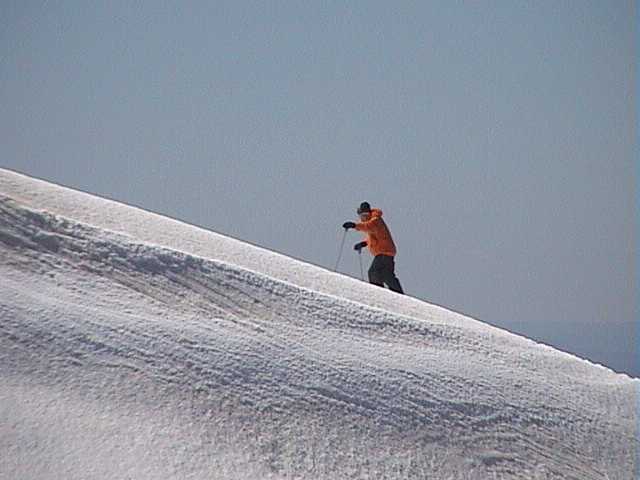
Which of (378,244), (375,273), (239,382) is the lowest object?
(239,382)

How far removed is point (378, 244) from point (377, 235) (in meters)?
0.10

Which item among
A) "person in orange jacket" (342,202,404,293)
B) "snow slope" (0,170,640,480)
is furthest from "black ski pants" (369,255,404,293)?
"snow slope" (0,170,640,480)

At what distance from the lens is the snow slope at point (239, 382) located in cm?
391

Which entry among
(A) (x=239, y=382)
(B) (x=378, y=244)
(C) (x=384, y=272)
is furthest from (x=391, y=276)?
(A) (x=239, y=382)

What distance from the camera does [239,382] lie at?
4457 millimetres

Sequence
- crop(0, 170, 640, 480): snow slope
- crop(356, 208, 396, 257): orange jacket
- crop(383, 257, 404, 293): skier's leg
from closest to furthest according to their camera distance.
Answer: crop(0, 170, 640, 480): snow slope, crop(383, 257, 404, 293): skier's leg, crop(356, 208, 396, 257): orange jacket

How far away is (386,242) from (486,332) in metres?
4.02

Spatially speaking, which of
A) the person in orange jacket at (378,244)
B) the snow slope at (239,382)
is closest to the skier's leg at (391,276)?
the person in orange jacket at (378,244)

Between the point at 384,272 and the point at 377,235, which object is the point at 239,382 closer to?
the point at 384,272

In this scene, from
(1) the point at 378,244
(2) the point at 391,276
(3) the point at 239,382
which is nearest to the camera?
(3) the point at 239,382

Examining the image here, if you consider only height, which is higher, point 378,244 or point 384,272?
point 378,244

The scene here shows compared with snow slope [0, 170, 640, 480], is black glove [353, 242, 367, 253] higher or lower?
higher

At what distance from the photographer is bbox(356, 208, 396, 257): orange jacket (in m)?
10.3

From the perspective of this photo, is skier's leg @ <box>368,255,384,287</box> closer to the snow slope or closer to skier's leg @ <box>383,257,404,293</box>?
skier's leg @ <box>383,257,404,293</box>
